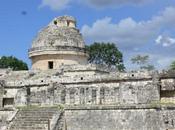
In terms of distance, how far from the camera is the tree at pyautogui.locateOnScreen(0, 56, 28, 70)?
5892 centimetres

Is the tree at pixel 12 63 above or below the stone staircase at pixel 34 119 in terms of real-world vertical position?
above

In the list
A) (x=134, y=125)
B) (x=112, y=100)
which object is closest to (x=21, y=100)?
(x=112, y=100)

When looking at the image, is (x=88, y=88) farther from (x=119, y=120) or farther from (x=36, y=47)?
(x=36, y=47)

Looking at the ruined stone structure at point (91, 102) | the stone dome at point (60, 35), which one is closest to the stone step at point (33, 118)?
the ruined stone structure at point (91, 102)

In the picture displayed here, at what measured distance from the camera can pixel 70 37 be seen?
1470 inches

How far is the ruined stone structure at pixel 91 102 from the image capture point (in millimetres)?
24656

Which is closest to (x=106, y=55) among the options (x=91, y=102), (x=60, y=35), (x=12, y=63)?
(x=12, y=63)

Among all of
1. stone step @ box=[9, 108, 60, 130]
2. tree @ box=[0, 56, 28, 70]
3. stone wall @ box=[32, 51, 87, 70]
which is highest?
tree @ box=[0, 56, 28, 70]

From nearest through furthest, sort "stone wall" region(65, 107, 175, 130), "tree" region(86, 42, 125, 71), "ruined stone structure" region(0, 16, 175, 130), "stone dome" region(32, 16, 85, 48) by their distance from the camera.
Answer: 1. "stone wall" region(65, 107, 175, 130)
2. "ruined stone structure" region(0, 16, 175, 130)
3. "stone dome" region(32, 16, 85, 48)
4. "tree" region(86, 42, 125, 71)

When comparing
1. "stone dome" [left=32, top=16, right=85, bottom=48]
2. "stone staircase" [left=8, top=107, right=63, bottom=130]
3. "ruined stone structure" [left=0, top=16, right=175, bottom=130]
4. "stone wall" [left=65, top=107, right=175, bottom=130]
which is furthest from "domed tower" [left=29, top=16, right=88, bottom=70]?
"stone wall" [left=65, top=107, right=175, bottom=130]

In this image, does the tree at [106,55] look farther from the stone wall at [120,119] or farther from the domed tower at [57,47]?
the stone wall at [120,119]

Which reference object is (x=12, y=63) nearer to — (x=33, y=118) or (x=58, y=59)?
(x=58, y=59)

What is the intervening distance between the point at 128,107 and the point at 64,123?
4.11 metres

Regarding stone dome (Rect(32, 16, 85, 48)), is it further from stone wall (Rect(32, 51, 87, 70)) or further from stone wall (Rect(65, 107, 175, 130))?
stone wall (Rect(65, 107, 175, 130))
